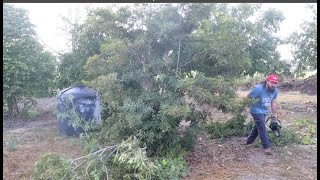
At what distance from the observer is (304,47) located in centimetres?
533

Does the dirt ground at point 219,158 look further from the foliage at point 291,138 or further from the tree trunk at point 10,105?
the tree trunk at point 10,105

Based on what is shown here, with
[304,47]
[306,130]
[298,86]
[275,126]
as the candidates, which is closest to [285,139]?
[275,126]

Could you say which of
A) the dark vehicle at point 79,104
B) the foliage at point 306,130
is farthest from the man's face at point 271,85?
the dark vehicle at point 79,104

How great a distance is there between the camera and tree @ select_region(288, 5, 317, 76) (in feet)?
16.5

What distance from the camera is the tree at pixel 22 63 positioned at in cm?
495

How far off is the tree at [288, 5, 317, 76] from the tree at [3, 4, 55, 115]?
377 centimetres

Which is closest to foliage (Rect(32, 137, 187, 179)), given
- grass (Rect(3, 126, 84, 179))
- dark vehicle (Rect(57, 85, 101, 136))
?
grass (Rect(3, 126, 84, 179))

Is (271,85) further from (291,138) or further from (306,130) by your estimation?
(306,130)

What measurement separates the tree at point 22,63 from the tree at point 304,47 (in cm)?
377

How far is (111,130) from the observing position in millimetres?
3258

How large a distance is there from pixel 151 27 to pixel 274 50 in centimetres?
168

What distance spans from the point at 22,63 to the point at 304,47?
169 inches

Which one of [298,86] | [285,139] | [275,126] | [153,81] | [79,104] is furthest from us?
[298,86]

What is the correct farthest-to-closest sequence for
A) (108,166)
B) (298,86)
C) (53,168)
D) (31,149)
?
(298,86)
(31,149)
(108,166)
(53,168)
